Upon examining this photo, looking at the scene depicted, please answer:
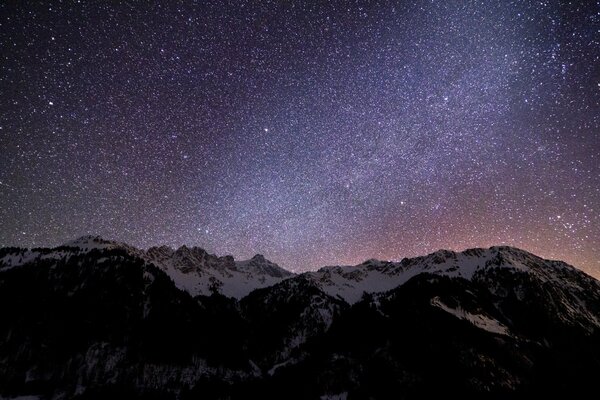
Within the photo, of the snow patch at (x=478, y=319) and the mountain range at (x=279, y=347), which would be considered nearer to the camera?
the mountain range at (x=279, y=347)

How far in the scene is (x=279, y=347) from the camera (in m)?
200

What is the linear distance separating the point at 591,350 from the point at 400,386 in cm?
8359

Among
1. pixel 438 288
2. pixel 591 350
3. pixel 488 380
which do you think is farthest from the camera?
pixel 438 288

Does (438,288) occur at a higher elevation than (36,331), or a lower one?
higher

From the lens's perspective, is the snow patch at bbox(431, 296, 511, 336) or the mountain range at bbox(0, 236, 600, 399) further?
the snow patch at bbox(431, 296, 511, 336)

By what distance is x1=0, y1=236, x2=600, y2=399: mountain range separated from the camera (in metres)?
138

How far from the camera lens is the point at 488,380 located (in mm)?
134125

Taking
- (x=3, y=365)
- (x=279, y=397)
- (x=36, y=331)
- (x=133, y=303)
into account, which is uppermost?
(x=133, y=303)

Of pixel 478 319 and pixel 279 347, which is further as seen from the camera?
pixel 279 347

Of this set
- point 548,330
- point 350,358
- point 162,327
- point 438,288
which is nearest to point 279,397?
point 350,358

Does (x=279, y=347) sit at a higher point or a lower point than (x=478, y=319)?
lower

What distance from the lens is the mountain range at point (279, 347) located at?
138 meters

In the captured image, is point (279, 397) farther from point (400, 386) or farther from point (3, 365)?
point (3, 365)

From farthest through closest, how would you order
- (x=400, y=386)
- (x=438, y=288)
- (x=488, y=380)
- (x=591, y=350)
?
1. (x=438, y=288)
2. (x=591, y=350)
3. (x=400, y=386)
4. (x=488, y=380)
